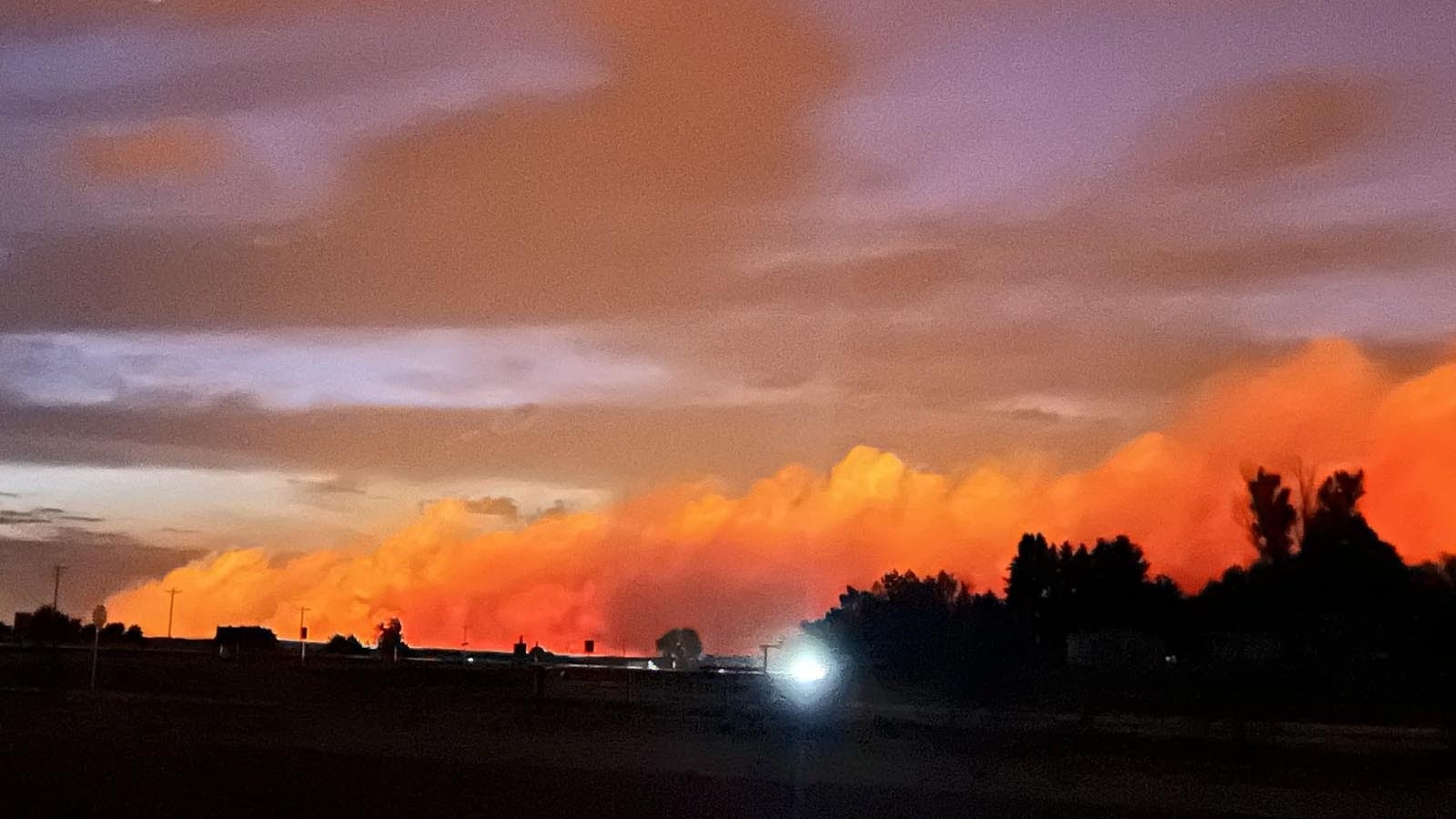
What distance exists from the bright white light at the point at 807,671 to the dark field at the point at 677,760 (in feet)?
3.51

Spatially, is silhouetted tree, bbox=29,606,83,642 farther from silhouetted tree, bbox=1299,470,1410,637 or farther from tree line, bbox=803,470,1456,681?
silhouetted tree, bbox=1299,470,1410,637

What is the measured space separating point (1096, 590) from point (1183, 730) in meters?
61.9

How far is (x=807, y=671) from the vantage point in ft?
179

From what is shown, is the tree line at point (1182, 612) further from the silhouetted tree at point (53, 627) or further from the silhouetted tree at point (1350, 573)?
the silhouetted tree at point (53, 627)

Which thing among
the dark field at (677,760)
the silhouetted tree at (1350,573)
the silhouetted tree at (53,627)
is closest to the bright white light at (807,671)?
the dark field at (677,760)

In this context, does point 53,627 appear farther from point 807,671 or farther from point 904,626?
point 807,671

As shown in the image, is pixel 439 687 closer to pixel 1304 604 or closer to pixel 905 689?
pixel 905 689

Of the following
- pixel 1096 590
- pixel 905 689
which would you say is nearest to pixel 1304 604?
pixel 1096 590

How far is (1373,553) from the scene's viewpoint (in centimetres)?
8950

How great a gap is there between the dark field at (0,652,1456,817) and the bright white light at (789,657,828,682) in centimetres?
107

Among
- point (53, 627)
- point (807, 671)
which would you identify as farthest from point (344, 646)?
point (807, 671)

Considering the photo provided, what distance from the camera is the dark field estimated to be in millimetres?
26266

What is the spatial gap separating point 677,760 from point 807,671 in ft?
63.6

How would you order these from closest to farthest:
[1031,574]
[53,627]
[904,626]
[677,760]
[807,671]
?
1. [677,760]
2. [807,671]
3. [904,626]
4. [1031,574]
5. [53,627]
